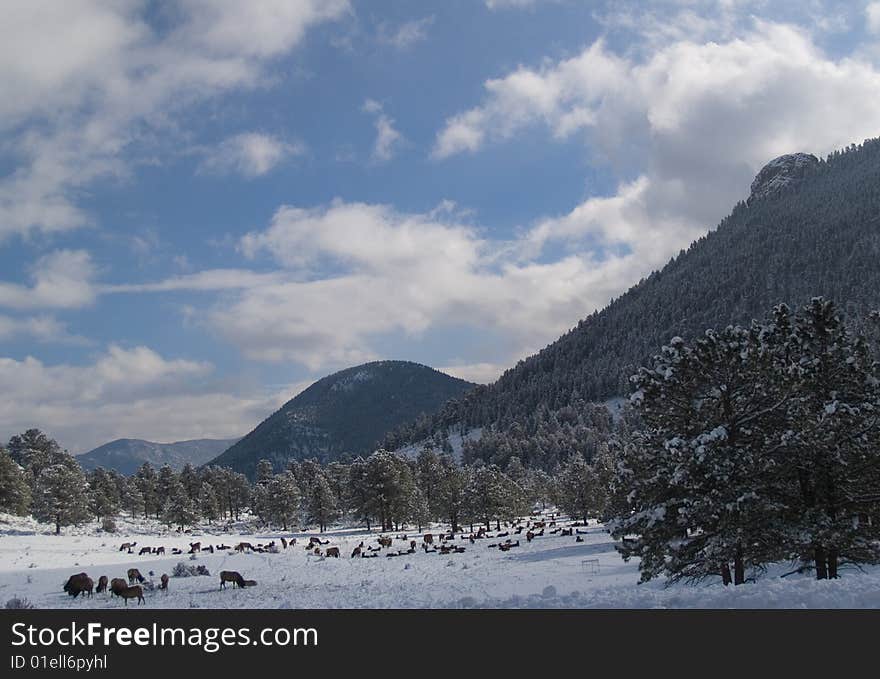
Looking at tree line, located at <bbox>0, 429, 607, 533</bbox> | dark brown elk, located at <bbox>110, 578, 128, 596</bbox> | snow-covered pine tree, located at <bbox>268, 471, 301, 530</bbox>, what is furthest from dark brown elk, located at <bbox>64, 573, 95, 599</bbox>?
snow-covered pine tree, located at <bbox>268, 471, 301, 530</bbox>

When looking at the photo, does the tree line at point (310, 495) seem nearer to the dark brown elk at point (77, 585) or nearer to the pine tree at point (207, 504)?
the pine tree at point (207, 504)

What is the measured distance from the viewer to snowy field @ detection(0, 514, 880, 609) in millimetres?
14938

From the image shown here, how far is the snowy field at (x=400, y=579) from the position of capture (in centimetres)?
1494

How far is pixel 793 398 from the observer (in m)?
20.2

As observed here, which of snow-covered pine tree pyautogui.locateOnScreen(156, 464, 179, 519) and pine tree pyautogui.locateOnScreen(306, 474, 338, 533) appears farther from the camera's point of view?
snow-covered pine tree pyautogui.locateOnScreen(156, 464, 179, 519)

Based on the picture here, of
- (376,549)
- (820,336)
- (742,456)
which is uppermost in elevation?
(820,336)

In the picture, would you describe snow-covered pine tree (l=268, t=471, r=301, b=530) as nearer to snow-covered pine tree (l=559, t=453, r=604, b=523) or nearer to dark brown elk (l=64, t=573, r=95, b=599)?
snow-covered pine tree (l=559, t=453, r=604, b=523)

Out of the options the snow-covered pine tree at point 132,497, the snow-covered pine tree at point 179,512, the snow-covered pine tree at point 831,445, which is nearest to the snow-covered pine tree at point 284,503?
the snow-covered pine tree at point 179,512

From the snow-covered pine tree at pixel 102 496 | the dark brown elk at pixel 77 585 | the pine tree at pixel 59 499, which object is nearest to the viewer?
the dark brown elk at pixel 77 585

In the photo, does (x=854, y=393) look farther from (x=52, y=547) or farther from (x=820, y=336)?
(x=52, y=547)

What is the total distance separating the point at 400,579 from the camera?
3491 cm
